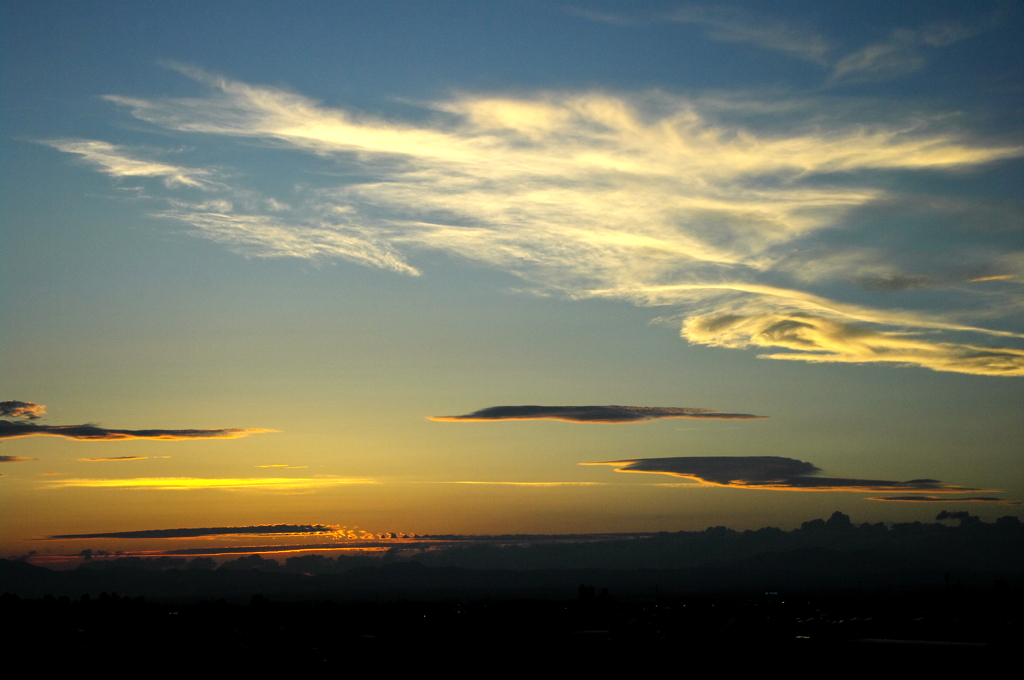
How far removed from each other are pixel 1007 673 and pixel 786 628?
78.5m

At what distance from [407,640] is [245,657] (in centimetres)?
3379

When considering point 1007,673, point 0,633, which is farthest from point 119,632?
point 1007,673

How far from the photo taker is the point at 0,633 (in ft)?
412

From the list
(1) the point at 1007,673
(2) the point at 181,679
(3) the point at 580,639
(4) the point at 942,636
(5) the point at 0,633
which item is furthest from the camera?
(5) the point at 0,633

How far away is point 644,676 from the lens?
238ft

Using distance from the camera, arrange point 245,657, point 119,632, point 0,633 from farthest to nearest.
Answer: point 119,632
point 0,633
point 245,657

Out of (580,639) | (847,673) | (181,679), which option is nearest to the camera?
(847,673)

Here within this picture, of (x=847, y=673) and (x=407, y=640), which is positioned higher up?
(x=847, y=673)

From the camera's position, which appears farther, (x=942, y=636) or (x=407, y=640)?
(x=407, y=640)

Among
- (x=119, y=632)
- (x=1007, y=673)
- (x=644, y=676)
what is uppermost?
(x=1007, y=673)

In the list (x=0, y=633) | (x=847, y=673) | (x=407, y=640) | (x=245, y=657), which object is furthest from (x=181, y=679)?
(x=847, y=673)

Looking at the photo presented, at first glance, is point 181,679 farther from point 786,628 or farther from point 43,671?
point 786,628

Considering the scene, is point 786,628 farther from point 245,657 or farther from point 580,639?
point 245,657

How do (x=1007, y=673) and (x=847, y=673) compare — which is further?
(x=847, y=673)
